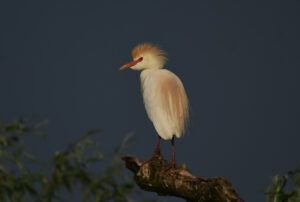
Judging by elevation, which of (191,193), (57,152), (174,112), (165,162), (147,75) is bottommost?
(57,152)

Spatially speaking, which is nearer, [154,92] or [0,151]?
[0,151]

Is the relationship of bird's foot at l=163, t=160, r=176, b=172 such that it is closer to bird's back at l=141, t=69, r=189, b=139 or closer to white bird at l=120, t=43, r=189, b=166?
white bird at l=120, t=43, r=189, b=166

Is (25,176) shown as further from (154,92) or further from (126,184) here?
(154,92)

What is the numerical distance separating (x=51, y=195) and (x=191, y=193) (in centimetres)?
192

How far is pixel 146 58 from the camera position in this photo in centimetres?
584

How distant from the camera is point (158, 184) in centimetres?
405

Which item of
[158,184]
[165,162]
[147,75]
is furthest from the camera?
[147,75]

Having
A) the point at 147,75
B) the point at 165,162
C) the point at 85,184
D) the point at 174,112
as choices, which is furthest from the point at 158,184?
the point at 85,184

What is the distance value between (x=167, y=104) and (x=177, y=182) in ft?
4.40

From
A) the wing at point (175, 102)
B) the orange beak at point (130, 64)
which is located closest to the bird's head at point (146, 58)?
the orange beak at point (130, 64)

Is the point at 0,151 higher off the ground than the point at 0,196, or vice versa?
the point at 0,151

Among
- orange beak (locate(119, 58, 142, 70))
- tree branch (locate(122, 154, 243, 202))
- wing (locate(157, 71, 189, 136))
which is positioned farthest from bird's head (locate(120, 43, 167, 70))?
tree branch (locate(122, 154, 243, 202))

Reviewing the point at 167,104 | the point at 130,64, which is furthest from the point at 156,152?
the point at 130,64

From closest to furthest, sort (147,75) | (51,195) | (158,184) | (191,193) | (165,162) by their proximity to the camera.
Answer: (51,195), (191,193), (158,184), (165,162), (147,75)
